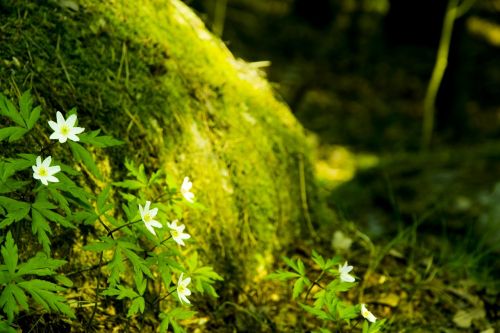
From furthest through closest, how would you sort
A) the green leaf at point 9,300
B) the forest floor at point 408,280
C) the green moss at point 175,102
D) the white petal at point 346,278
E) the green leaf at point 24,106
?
the forest floor at point 408,280
the green moss at point 175,102
the white petal at point 346,278
the green leaf at point 24,106
the green leaf at point 9,300

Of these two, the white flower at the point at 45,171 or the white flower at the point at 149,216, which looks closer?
the white flower at the point at 45,171

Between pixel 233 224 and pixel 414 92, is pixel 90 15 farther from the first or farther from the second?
pixel 414 92

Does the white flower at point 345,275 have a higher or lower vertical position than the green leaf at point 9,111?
lower

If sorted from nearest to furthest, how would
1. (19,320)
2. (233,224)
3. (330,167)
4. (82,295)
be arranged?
(19,320) → (82,295) → (233,224) → (330,167)

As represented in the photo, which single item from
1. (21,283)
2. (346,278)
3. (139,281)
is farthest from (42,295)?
(346,278)

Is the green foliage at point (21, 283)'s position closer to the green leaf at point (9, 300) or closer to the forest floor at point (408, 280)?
A: the green leaf at point (9, 300)

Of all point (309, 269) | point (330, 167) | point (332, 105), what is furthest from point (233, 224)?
point (332, 105)

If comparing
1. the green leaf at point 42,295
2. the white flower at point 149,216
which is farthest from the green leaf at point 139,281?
the green leaf at point 42,295

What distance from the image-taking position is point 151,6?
2.77 m

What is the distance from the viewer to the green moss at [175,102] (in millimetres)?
2350

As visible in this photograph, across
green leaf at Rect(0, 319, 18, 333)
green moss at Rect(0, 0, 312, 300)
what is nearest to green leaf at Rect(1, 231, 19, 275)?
green leaf at Rect(0, 319, 18, 333)

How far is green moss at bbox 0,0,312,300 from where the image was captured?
2.35 metres

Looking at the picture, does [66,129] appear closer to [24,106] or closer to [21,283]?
[24,106]

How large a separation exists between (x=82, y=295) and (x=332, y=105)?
28.0 ft
